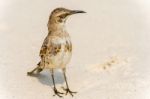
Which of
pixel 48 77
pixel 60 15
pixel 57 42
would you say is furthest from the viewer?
pixel 48 77

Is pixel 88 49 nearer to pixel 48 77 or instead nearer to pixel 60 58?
pixel 48 77

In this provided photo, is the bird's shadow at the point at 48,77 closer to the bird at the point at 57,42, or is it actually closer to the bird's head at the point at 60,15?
the bird at the point at 57,42

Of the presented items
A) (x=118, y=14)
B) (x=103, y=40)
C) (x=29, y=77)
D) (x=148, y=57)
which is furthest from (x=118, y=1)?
(x=29, y=77)

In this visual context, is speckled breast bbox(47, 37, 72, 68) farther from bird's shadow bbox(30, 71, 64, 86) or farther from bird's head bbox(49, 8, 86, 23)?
bird's shadow bbox(30, 71, 64, 86)

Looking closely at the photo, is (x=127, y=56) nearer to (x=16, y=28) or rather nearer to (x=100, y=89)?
(x=100, y=89)

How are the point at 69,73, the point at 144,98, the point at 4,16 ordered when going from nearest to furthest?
the point at 144,98, the point at 69,73, the point at 4,16

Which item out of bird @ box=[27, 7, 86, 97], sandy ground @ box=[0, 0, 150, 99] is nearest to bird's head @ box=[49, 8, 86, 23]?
bird @ box=[27, 7, 86, 97]

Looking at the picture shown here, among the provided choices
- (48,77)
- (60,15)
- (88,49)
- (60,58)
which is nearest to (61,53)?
(60,58)
